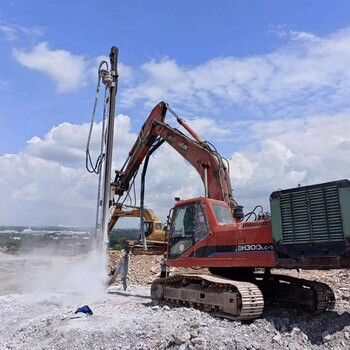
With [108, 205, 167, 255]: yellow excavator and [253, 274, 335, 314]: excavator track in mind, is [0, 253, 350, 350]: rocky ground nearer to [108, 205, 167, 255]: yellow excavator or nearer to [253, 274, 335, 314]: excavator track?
[253, 274, 335, 314]: excavator track

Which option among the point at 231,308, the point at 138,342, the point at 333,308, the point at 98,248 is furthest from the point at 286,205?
the point at 98,248

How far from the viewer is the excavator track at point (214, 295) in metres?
7.57

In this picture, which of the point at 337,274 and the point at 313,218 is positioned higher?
the point at 313,218

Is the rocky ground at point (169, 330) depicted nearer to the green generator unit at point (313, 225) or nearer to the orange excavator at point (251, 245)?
the orange excavator at point (251, 245)

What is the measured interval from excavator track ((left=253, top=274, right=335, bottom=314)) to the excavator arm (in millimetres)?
2158

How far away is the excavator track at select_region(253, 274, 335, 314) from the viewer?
859cm

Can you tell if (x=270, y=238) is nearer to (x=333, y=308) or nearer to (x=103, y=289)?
(x=333, y=308)

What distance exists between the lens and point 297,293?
9.02 meters

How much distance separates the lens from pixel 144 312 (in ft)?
28.5

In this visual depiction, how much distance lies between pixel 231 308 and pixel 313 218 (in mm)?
2091

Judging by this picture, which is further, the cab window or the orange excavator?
the cab window

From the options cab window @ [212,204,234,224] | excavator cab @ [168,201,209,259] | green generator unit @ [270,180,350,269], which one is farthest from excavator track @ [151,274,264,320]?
cab window @ [212,204,234,224]

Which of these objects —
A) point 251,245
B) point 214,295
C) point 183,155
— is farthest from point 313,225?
point 183,155

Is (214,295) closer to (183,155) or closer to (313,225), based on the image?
(313,225)
